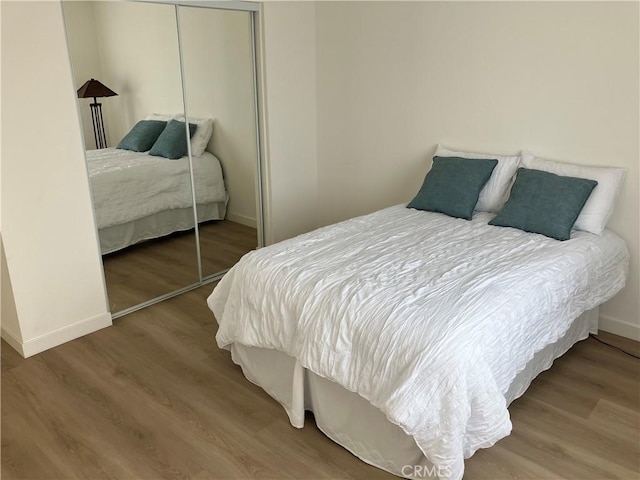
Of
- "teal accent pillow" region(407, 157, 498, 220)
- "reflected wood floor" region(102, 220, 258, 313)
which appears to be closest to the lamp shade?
"reflected wood floor" region(102, 220, 258, 313)

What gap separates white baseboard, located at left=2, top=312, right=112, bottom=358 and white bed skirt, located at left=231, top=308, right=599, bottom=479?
97 cm

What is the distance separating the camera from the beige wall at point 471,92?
2.80m

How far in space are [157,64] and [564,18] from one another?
7.76 feet

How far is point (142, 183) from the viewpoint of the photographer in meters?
3.36

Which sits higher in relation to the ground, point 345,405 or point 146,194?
point 146,194

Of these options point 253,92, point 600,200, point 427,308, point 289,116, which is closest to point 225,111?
point 253,92

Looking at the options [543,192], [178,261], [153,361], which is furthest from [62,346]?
[543,192]

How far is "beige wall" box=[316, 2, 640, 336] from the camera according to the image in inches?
110

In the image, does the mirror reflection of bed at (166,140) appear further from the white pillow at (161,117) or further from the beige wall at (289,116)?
the beige wall at (289,116)

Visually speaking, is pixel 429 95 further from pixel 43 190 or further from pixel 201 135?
pixel 43 190

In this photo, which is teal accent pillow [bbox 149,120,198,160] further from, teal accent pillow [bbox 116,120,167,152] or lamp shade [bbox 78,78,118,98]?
lamp shade [bbox 78,78,118,98]

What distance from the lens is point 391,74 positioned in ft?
12.2

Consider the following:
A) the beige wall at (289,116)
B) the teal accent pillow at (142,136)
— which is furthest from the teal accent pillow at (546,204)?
the teal accent pillow at (142,136)

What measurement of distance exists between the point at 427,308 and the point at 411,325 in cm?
12
